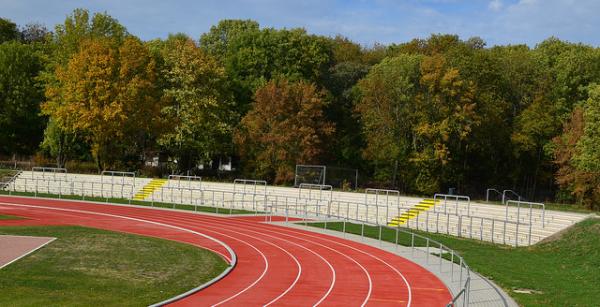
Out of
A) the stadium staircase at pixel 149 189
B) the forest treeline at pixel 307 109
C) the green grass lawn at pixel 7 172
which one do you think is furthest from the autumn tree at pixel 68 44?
the stadium staircase at pixel 149 189

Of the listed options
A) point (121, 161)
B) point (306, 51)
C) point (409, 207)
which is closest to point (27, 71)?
point (121, 161)

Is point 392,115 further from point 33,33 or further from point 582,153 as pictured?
point 33,33

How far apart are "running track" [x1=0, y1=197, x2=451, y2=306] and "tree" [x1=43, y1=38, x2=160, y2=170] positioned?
15.8 meters

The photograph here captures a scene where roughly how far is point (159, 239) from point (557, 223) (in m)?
19.8

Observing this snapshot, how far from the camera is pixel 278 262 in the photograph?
23.5 m

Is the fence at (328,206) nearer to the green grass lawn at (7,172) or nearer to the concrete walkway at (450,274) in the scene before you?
the concrete walkway at (450,274)

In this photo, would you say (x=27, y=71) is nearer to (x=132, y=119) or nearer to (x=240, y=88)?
(x=132, y=119)

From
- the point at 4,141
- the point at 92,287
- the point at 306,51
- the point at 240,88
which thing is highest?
the point at 306,51

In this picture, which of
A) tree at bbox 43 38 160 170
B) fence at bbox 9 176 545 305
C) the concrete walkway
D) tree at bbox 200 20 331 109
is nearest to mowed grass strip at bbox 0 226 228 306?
the concrete walkway

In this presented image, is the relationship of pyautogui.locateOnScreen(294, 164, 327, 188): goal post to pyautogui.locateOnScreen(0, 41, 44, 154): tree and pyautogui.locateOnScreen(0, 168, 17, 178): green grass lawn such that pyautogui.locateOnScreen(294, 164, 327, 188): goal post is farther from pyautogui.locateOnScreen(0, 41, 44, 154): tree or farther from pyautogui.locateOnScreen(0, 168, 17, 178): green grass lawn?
pyautogui.locateOnScreen(0, 41, 44, 154): tree

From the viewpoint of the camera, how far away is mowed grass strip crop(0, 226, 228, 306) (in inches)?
647

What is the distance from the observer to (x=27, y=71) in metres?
66.2

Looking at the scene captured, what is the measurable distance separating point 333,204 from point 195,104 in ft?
64.7

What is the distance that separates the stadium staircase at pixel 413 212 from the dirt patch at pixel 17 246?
20289 mm
